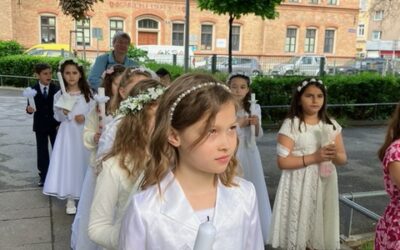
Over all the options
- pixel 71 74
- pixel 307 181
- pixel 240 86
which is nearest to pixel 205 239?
pixel 307 181

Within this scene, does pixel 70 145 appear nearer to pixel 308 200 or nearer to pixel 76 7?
pixel 76 7

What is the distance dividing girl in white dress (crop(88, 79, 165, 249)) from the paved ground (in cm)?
205

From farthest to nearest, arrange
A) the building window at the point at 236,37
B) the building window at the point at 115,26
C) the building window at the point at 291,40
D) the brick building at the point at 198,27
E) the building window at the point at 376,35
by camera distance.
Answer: the building window at the point at 376,35
the building window at the point at 291,40
the building window at the point at 236,37
the building window at the point at 115,26
the brick building at the point at 198,27

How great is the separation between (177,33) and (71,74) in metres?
28.4

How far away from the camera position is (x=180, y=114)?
4.84ft

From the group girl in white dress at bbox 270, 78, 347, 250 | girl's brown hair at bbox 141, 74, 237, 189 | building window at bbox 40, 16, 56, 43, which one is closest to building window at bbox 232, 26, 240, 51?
building window at bbox 40, 16, 56, 43

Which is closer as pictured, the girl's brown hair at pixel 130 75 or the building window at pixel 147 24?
the girl's brown hair at pixel 130 75

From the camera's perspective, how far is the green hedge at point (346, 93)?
10695 mm

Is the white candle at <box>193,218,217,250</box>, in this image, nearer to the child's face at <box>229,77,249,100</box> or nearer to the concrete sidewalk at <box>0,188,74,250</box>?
the concrete sidewalk at <box>0,188,74,250</box>

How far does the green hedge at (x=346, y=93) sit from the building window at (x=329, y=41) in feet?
84.2

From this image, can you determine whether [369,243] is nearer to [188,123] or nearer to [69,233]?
[69,233]


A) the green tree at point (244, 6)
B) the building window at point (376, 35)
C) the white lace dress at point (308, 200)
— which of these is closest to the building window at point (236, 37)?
the green tree at point (244, 6)

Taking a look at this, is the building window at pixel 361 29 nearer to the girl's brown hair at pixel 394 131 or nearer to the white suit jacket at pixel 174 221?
the girl's brown hair at pixel 394 131

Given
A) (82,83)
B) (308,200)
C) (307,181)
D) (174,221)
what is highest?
(82,83)
